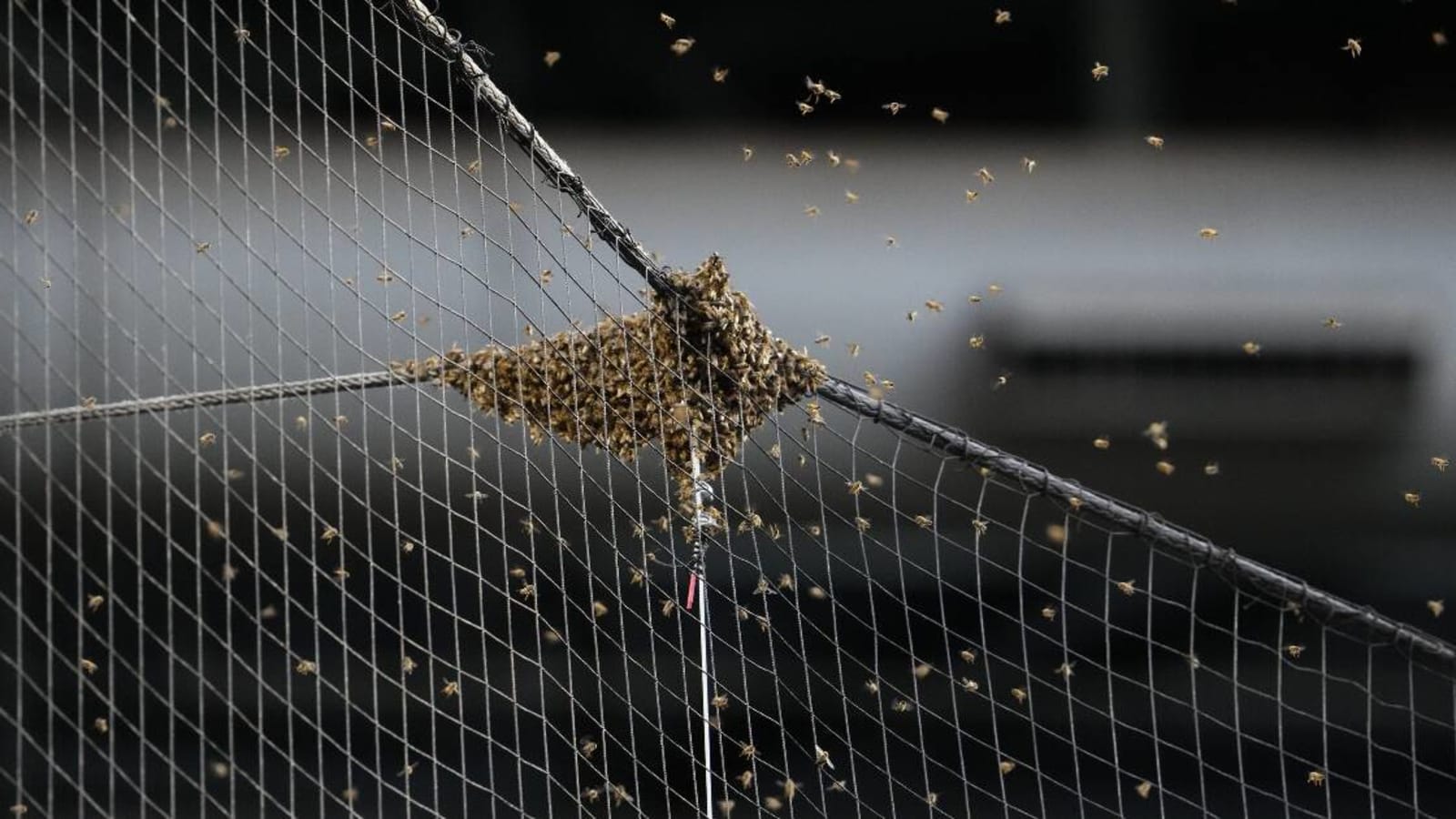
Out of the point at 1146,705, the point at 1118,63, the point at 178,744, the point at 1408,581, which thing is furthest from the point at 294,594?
the point at 1408,581

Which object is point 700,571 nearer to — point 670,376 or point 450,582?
point 670,376

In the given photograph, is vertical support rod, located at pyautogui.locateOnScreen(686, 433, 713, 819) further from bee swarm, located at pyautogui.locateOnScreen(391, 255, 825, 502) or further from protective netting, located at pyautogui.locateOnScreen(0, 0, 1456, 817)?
protective netting, located at pyautogui.locateOnScreen(0, 0, 1456, 817)

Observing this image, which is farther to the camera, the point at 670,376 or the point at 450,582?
the point at 450,582

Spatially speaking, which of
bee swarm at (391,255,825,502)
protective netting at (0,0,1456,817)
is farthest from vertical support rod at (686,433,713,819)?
protective netting at (0,0,1456,817)

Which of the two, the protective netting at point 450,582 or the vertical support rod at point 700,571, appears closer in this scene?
the vertical support rod at point 700,571

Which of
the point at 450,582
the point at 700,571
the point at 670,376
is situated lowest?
the point at 450,582

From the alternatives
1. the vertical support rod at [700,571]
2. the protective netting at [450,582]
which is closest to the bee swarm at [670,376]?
the vertical support rod at [700,571]

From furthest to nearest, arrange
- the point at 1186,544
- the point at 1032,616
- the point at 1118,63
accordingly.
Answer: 1. the point at 1118,63
2. the point at 1032,616
3. the point at 1186,544

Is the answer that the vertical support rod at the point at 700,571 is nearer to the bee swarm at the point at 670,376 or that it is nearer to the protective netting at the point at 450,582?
the bee swarm at the point at 670,376

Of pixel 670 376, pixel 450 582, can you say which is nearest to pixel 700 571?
pixel 670 376

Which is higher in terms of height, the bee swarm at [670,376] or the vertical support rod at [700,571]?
the bee swarm at [670,376]

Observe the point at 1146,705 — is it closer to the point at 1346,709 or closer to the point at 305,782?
the point at 1346,709
